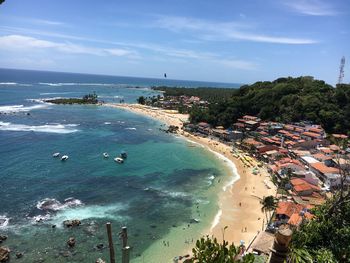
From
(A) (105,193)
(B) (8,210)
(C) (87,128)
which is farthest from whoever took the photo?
(C) (87,128)

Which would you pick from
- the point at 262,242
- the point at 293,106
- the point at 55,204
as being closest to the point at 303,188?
the point at 262,242

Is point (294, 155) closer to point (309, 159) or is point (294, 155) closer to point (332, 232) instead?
point (309, 159)

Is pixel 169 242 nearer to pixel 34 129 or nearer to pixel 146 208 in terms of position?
pixel 146 208

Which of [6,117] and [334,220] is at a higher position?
[334,220]

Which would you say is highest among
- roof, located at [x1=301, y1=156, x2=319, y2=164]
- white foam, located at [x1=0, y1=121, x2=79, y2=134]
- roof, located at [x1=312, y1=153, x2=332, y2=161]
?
roof, located at [x1=312, y1=153, x2=332, y2=161]

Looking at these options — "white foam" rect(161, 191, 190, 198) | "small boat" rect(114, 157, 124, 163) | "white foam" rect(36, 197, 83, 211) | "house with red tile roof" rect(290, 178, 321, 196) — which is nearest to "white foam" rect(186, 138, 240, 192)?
"white foam" rect(161, 191, 190, 198)

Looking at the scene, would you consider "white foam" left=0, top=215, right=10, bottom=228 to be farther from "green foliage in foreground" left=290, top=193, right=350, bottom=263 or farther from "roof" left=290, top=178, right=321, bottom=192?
"roof" left=290, top=178, right=321, bottom=192

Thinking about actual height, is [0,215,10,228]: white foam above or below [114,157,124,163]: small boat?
below

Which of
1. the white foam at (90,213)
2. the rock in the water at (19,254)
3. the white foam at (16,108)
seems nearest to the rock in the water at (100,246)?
the white foam at (90,213)

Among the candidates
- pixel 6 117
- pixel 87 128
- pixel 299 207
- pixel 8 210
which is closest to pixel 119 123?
pixel 87 128
